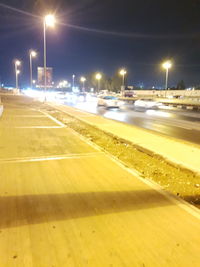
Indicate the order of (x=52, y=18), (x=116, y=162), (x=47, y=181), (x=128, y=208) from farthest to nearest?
(x=52, y=18)
(x=116, y=162)
(x=47, y=181)
(x=128, y=208)

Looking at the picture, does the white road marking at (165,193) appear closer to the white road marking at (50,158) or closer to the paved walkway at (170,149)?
the white road marking at (50,158)

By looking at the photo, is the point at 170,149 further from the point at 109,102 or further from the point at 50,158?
the point at 109,102

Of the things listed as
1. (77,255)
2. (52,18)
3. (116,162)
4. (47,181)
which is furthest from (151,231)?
(52,18)

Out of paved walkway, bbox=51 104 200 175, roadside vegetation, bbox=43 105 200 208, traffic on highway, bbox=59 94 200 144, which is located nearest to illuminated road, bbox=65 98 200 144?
traffic on highway, bbox=59 94 200 144

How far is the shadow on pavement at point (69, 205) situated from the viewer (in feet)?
15.1

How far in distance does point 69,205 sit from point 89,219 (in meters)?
0.67

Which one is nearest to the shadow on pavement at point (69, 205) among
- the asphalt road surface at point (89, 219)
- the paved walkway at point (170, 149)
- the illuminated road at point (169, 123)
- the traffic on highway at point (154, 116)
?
the asphalt road surface at point (89, 219)

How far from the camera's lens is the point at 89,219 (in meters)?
4.54

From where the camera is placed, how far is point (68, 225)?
4.33 metres

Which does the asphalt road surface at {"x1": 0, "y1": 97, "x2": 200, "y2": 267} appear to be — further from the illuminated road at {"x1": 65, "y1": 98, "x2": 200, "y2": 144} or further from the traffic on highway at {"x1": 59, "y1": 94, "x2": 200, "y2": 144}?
the traffic on highway at {"x1": 59, "y1": 94, "x2": 200, "y2": 144}

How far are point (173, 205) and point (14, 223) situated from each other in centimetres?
277

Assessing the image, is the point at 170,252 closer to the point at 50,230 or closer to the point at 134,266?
the point at 134,266

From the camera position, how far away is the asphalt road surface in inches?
140

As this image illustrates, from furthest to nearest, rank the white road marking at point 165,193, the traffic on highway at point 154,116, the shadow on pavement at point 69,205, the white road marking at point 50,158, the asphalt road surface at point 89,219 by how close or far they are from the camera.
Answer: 1. the traffic on highway at point 154,116
2. the white road marking at point 50,158
3. the white road marking at point 165,193
4. the shadow on pavement at point 69,205
5. the asphalt road surface at point 89,219
